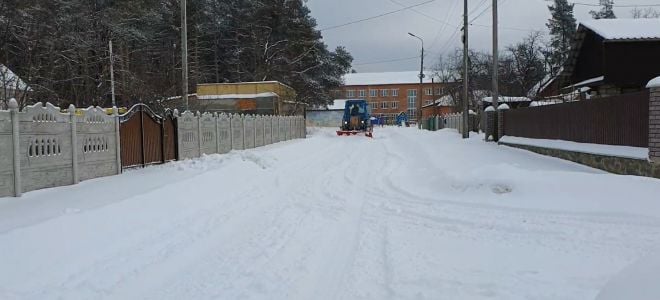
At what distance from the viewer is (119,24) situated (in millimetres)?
39719

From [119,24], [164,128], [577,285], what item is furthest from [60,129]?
[119,24]

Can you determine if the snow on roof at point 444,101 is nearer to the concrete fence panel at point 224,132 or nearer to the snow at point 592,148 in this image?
the snow at point 592,148

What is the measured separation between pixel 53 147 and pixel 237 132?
44.0 ft

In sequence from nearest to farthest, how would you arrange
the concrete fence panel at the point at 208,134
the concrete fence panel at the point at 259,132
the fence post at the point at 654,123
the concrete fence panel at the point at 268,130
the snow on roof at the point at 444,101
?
the fence post at the point at 654,123 < the concrete fence panel at the point at 208,134 < the concrete fence panel at the point at 259,132 < the concrete fence panel at the point at 268,130 < the snow on roof at the point at 444,101

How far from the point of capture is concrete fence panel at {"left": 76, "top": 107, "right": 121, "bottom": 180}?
11.5 m

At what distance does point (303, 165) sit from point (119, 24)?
27691 millimetres

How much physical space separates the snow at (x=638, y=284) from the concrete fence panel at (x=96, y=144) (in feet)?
34.5

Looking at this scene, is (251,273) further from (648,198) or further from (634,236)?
(648,198)

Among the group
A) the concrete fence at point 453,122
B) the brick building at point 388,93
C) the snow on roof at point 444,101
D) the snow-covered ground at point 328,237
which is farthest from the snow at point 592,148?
the brick building at point 388,93

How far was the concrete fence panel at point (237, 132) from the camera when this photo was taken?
75.0ft

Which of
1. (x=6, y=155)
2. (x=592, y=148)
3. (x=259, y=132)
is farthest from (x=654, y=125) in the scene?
(x=259, y=132)

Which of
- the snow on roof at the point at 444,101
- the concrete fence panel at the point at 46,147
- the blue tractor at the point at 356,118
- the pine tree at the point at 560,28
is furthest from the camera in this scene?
the snow on roof at the point at 444,101

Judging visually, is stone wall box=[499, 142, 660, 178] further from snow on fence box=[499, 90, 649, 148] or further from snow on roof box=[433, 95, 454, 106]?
snow on roof box=[433, 95, 454, 106]

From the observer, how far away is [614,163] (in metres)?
12.7
